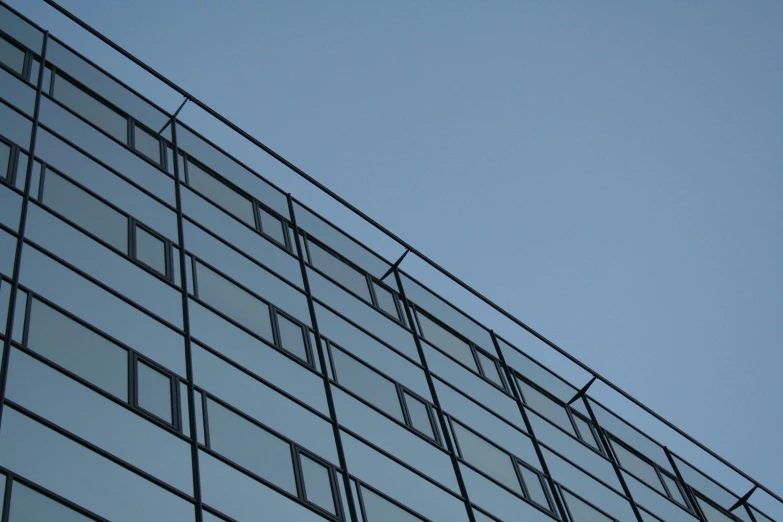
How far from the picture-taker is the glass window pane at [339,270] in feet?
67.1

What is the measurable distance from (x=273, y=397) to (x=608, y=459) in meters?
11.4

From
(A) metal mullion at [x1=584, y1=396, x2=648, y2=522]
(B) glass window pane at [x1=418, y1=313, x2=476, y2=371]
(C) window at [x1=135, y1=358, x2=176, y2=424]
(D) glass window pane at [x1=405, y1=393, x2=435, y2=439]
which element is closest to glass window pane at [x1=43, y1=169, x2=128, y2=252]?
(C) window at [x1=135, y1=358, x2=176, y2=424]

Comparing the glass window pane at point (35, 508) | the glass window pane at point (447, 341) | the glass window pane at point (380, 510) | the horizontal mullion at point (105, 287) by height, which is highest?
the glass window pane at point (447, 341)

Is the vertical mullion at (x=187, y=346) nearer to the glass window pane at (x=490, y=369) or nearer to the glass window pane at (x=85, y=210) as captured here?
the glass window pane at (x=85, y=210)

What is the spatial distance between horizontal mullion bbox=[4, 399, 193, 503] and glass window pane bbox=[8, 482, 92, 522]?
3.35 feet

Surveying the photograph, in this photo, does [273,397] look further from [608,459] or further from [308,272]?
[608,459]

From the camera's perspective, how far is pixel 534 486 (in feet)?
62.1

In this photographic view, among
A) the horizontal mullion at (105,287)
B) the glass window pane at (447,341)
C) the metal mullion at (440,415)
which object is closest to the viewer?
the horizontal mullion at (105,287)

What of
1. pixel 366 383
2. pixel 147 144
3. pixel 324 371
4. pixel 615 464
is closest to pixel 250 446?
pixel 324 371

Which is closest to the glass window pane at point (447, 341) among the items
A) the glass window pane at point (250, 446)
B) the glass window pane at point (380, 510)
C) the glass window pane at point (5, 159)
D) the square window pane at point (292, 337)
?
the square window pane at point (292, 337)

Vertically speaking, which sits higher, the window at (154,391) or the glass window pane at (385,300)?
the glass window pane at (385,300)

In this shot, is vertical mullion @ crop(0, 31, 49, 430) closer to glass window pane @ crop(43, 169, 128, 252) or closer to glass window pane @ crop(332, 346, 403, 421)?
glass window pane @ crop(43, 169, 128, 252)

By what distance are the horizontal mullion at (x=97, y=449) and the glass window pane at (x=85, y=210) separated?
4.88 meters

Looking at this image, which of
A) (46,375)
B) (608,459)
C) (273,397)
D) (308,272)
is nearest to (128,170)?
(308,272)
